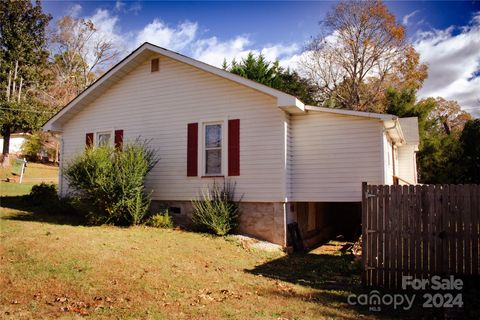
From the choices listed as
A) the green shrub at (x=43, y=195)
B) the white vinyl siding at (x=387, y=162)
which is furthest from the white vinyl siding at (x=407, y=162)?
the green shrub at (x=43, y=195)

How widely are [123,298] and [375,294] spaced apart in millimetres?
4423

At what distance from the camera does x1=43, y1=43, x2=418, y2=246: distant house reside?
11.9 metres

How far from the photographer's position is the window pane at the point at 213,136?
13367mm

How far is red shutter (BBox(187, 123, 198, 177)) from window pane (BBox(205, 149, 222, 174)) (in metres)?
0.39

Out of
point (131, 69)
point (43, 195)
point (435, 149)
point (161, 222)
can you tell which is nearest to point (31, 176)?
point (43, 195)

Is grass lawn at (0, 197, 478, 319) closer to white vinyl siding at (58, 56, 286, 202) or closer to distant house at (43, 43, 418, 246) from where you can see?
distant house at (43, 43, 418, 246)

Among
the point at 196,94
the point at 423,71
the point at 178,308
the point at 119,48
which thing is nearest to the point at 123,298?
the point at 178,308

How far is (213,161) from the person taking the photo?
13.4m

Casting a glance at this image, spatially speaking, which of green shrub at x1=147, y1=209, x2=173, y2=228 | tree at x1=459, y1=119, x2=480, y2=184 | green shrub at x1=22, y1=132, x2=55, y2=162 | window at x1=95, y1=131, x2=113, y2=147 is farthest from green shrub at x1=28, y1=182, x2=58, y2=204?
tree at x1=459, y1=119, x2=480, y2=184

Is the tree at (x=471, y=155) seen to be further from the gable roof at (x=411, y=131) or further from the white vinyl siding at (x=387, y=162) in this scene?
the white vinyl siding at (x=387, y=162)

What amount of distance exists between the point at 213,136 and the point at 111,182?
3.75 m

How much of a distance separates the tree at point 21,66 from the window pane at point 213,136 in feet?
80.5

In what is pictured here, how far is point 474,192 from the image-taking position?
694cm

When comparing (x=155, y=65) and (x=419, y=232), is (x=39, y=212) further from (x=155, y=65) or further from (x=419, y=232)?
(x=419, y=232)
